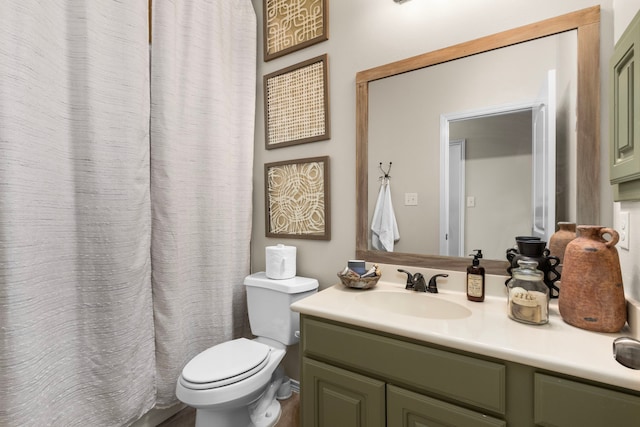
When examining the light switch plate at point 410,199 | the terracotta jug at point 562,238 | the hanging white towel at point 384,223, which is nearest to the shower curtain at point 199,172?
the hanging white towel at point 384,223

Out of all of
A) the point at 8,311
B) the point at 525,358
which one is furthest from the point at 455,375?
the point at 8,311

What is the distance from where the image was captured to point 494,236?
4.21 feet

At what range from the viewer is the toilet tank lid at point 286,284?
5.17ft

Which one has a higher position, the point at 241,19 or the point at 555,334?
the point at 241,19

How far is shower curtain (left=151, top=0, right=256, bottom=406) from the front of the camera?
1488 millimetres

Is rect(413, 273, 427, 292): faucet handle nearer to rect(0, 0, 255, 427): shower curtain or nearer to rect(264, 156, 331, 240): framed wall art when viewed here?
rect(264, 156, 331, 240): framed wall art

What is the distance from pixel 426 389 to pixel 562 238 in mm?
764

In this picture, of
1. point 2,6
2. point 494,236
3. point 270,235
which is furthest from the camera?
point 270,235

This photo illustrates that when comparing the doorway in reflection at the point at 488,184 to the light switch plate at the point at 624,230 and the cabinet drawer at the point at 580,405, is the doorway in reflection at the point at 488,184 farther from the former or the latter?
the cabinet drawer at the point at 580,405

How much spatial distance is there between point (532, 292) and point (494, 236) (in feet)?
1.25

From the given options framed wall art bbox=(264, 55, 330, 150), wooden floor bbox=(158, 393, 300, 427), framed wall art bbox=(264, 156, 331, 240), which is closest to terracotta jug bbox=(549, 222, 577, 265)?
framed wall art bbox=(264, 156, 331, 240)

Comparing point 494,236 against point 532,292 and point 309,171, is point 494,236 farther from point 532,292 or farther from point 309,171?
point 309,171

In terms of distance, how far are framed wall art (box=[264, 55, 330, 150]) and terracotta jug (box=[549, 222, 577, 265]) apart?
1.16 meters

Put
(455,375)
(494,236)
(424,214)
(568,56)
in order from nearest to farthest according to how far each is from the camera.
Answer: (455,375)
(568,56)
(494,236)
(424,214)
